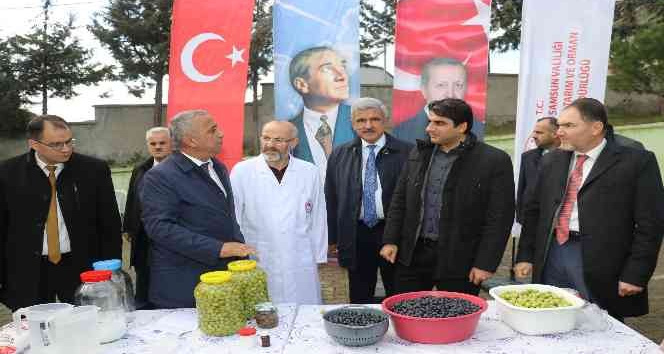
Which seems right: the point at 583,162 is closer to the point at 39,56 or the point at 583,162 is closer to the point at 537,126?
the point at 537,126

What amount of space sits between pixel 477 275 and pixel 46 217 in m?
2.25

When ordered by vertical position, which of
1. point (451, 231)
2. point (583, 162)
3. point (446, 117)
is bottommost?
point (451, 231)

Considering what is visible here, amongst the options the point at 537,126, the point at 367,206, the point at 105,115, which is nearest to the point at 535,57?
the point at 537,126

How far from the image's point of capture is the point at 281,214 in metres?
3.05

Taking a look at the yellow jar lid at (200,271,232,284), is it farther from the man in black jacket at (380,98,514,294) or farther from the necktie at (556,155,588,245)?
the necktie at (556,155,588,245)

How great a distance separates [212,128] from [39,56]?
15.1 metres

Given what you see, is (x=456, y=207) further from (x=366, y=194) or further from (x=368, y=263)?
(x=368, y=263)

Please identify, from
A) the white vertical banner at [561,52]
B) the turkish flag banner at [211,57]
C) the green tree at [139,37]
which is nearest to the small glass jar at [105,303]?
the turkish flag banner at [211,57]

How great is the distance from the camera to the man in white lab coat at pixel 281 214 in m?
3.05

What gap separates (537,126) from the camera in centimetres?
470

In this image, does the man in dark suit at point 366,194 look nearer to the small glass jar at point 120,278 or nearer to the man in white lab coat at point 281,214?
the man in white lab coat at point 281,214

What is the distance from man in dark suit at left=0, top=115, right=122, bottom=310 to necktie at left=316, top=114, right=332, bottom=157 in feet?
9.39

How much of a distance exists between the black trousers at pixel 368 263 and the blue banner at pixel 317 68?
7.24 ft

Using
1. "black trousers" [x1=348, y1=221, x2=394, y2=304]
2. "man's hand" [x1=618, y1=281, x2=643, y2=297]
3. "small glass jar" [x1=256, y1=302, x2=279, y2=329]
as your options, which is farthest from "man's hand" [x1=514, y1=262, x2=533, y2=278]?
"small glass jar" [x1=256, y1=302, x2=279, y2=329]
